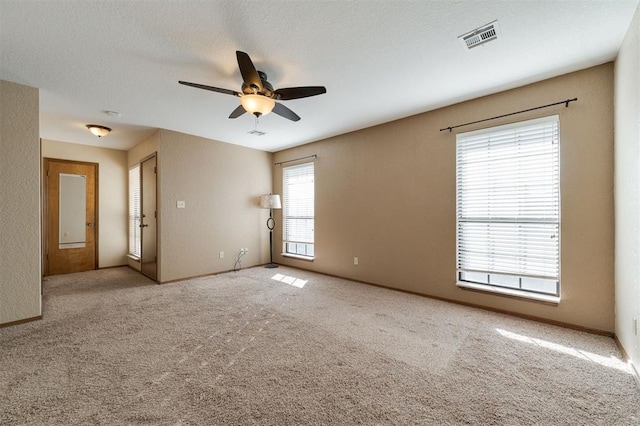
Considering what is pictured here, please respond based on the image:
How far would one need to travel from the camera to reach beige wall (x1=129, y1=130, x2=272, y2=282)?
15.0 feet

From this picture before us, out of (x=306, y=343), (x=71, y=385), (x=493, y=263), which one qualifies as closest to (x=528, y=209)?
(x=493, y=263)

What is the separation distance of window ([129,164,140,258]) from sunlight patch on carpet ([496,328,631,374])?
21.4 feet

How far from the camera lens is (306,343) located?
243 centimetres

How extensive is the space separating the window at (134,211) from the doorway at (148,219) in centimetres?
55

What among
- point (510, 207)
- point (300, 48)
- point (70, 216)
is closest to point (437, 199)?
point (510, 207)

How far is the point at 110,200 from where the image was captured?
232 inches

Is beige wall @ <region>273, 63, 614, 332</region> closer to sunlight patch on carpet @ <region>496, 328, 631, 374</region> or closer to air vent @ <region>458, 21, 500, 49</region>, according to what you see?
sunlight patch on carpet @ <region>496, 328, 631, 374</region>

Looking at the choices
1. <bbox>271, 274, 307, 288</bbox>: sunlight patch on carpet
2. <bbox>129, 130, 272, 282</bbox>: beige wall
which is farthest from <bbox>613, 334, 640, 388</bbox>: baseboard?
<bbox>129, 130, 272, 282</bbox>: beige wall

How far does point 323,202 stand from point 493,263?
2972 mm

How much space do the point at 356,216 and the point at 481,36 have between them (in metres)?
3.01

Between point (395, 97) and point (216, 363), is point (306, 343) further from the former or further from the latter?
point (395, 97)

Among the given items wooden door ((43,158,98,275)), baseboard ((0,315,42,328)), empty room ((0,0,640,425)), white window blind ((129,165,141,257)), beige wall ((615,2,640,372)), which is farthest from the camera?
white window blind ((129,165,141,257))

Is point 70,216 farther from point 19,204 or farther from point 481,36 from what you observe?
point 481,36

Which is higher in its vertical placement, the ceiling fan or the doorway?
the ceiling fan
